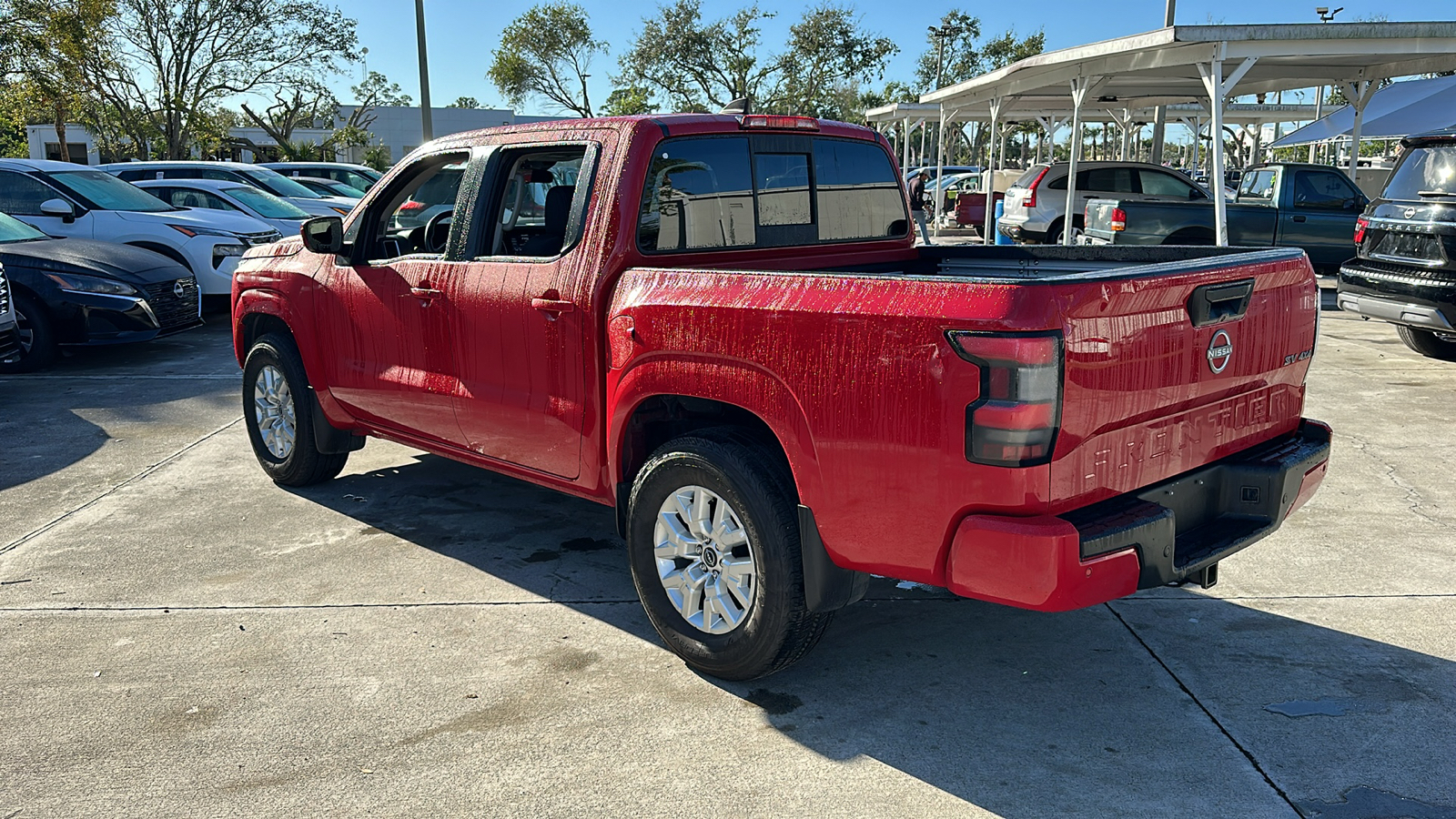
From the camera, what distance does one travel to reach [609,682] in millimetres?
3793

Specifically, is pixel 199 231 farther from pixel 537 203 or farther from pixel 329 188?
pixel 537 203

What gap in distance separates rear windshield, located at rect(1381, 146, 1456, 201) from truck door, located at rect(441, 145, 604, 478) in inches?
292

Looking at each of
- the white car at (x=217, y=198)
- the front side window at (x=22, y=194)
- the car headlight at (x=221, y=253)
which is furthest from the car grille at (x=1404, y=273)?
the front side window at (x=22, y=194)

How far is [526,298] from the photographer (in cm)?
429

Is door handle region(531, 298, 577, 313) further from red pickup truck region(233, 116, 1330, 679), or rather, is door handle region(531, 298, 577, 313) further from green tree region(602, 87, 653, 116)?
green tree region(602, 87, 653, 116)

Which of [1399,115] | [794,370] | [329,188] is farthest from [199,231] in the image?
[1399,115]

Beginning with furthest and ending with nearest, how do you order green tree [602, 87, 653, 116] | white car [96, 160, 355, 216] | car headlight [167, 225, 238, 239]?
green tree [602, 87, 653, 116]
white car [96, 160, 355, 216]
car headlight [167, 225, 238, 239]

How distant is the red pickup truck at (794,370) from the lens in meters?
2.98

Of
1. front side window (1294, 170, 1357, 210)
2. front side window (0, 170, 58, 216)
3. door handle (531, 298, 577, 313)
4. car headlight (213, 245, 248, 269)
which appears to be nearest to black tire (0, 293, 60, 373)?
car headlight (213, 245, 248, 269)

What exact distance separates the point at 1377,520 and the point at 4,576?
607 cm

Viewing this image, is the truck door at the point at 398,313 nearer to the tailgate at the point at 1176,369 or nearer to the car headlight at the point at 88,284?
the tailgate at the point at 1176,369

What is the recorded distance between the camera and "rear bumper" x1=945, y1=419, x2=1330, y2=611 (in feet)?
9.62

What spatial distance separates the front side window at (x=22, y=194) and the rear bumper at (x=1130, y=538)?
11857 millimetres

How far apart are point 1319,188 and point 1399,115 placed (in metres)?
10.2
